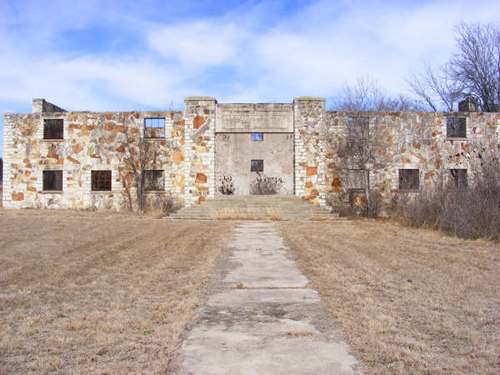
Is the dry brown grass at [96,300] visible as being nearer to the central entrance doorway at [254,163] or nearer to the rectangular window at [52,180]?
the rectangular window at [52,180]

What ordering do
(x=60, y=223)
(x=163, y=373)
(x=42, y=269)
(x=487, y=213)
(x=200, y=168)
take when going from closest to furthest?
(x=163, y=373) → (x=42, y=269) → (x=487, y=213) → (x=60, y=223) → (x=200, y=168)

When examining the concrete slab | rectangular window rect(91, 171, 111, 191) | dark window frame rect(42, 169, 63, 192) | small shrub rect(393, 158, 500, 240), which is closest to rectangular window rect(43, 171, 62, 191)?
dark window frame rect(42, 169, 63, 192)

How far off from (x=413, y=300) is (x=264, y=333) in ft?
6.77

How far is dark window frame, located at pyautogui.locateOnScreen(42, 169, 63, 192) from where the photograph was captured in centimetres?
2245

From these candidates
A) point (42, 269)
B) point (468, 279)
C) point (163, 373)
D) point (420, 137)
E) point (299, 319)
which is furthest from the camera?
point (420, 137)

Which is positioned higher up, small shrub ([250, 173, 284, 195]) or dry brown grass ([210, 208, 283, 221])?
small shrub ([250, 173, 284, 195])

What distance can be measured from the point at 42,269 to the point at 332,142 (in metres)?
16.5

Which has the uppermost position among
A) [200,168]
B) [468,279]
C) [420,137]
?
[420,137]

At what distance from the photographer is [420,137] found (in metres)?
22.4

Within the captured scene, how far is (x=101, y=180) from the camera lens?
2216 cm

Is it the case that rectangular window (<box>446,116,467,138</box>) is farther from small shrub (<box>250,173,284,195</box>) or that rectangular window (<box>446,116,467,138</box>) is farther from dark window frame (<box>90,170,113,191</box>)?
dark window frame (<box>90,170,113,191</box>)

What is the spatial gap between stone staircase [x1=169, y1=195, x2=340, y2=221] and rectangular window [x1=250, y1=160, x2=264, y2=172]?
9.81 meters

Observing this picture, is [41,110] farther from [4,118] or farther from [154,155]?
[154,155]

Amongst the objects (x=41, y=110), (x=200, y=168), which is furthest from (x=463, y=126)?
(x=41, y=110)
